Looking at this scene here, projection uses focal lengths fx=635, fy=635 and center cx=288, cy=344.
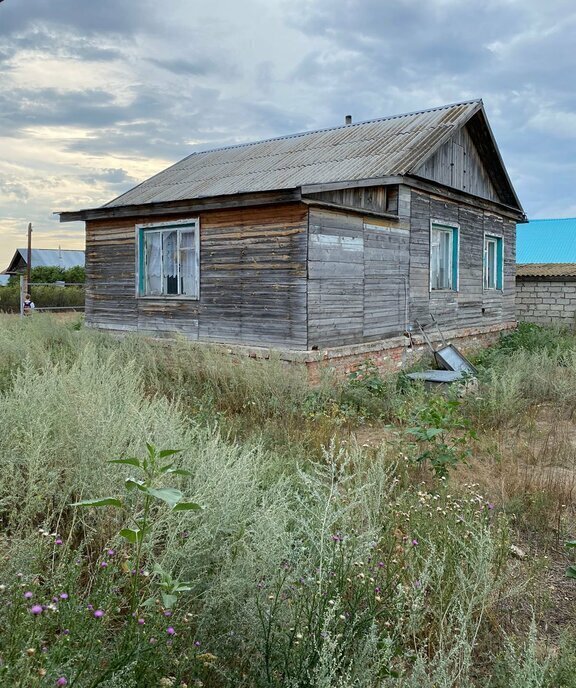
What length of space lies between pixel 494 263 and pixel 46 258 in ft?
139

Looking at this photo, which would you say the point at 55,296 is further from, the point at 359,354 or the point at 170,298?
the point at 359,354

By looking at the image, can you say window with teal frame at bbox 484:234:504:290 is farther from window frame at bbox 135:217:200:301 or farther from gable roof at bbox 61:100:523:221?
window frame at bbox 135:217:200:301

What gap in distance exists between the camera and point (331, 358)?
1006 centimetres

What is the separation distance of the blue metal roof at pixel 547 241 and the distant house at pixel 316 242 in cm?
944

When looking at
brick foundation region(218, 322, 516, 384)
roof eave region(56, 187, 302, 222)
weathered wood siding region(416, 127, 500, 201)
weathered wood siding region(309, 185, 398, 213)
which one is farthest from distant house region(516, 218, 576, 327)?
roof eave region(56, 187, 302, 222)

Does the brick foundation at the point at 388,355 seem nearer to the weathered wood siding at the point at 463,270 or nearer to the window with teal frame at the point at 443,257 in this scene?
the weathered wood siding at the point at 463,270

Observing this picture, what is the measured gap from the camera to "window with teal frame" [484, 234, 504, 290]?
16.1m

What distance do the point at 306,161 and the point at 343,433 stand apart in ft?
23.1

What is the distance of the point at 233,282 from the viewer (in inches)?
415

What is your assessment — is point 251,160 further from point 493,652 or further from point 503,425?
point 493,652

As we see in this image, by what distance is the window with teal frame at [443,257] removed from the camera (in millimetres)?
13273

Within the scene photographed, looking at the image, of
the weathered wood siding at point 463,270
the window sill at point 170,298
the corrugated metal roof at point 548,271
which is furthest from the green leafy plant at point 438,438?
the corrugated metal roof at point 548,271

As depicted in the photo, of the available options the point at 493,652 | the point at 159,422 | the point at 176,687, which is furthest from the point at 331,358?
the point at 176,687

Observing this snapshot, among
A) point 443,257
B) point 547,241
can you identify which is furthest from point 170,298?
point 547,241
